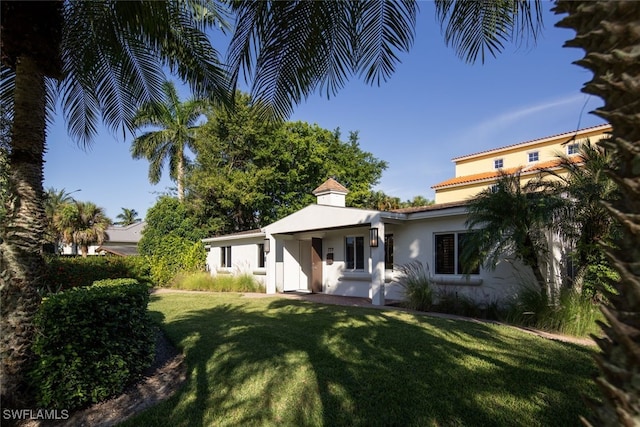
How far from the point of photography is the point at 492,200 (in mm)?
9172

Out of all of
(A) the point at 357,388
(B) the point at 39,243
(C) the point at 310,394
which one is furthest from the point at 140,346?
(A) the point at 357,388

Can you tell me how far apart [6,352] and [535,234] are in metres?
10.6

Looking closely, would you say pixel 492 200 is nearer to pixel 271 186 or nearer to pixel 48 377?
pixel 48 377

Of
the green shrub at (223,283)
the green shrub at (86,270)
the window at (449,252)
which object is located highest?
the window at (449,252)

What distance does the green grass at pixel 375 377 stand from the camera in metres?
4.27

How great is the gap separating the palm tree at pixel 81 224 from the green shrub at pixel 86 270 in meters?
20.6

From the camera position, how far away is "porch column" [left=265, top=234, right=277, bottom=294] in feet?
57.7

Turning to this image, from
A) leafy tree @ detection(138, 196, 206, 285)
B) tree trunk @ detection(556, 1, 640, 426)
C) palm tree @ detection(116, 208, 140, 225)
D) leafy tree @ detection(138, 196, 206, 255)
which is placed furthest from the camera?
palm tree @ detection(116, 208, 140, 225)

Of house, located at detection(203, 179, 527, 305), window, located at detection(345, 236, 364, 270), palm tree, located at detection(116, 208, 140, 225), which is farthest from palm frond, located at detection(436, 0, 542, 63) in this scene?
palm tree, located at detection(116, 208, 140, 225)

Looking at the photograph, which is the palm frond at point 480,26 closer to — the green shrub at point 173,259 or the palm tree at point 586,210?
the palm tree at point 586,210

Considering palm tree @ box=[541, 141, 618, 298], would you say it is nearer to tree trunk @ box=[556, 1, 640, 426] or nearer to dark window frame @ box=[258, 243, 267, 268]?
tree trunk @ box=[556, 1, 640, 426]

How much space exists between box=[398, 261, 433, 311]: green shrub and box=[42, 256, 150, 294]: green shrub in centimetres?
1169

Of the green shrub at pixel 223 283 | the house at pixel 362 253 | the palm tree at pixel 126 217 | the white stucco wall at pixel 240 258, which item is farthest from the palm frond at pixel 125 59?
the palm tree at pixel 126 217

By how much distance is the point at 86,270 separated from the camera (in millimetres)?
15859
